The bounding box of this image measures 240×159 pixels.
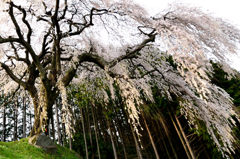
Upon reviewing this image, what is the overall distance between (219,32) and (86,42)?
4258mm

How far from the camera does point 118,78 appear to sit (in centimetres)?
334

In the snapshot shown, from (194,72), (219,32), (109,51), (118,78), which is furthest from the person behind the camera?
(109,51)

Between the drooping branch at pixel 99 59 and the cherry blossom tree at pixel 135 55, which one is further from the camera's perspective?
the drooping branch at pixel 99 59

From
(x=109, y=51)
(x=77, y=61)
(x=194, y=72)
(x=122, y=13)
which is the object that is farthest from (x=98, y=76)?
(x=194, y=72)

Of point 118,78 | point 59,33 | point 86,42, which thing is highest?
point 86,42

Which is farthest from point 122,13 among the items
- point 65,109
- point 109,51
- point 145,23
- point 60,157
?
point 60,157

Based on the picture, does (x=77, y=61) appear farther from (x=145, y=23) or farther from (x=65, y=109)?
(x=145, y=23)

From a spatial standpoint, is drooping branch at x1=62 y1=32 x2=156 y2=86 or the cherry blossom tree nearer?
the cherry blossom tree

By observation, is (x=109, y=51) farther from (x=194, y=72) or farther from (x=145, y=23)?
(x=194, y=72)

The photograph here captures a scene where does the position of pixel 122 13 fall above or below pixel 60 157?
above

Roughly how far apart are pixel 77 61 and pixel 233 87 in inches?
259

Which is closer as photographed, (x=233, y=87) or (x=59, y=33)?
(x=59, y=33)

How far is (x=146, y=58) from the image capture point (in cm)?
519

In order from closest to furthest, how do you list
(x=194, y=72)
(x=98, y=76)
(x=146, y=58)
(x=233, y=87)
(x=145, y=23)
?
(x=194, y=72), (x=145, y=23), (x=146, y=58), (x=98, y=76), (x=233, y=87)
